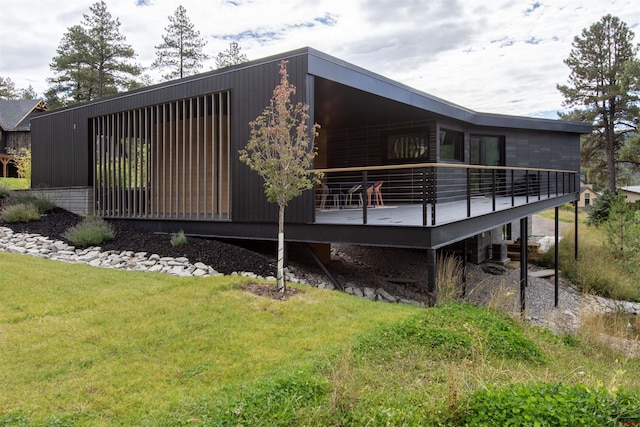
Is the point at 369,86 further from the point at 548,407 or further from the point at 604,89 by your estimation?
the point at 604,89

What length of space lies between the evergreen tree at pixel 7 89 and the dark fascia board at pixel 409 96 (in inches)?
1801

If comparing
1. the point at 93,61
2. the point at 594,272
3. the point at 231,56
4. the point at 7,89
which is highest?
the point at 7,89

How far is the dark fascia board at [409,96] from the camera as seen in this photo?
7.06 m

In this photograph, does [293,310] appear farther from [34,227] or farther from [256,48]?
[256,48]

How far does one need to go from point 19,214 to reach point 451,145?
38.1 feet

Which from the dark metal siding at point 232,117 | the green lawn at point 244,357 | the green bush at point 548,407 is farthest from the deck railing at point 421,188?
the green bush at point 548,407

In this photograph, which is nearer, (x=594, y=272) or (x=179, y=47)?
(x=594, y=272)

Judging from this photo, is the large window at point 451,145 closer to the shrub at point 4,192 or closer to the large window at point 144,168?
the large window at point 144,168

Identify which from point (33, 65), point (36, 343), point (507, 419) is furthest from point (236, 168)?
point (33, 65)

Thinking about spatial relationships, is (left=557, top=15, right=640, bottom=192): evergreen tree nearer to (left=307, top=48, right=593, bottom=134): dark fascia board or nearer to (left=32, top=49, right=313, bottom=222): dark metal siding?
(left=307, top=48, right=593, bottom=134): dark fascia board

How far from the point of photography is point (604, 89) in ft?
86.1

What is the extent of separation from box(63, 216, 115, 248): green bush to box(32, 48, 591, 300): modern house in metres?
0.95

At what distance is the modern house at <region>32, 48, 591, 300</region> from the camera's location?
6.81m

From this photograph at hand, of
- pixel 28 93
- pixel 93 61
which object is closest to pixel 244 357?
pixel 93 61
